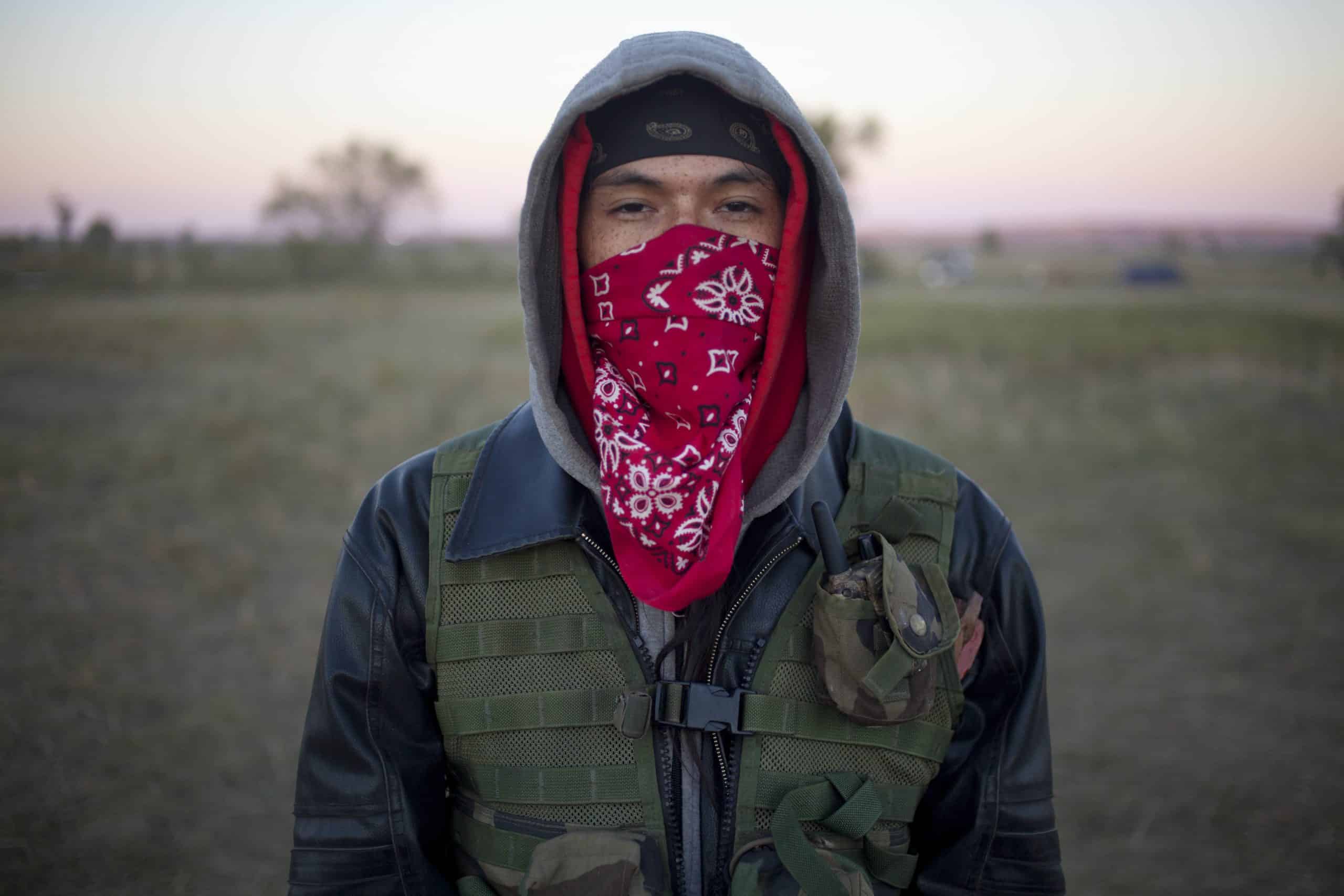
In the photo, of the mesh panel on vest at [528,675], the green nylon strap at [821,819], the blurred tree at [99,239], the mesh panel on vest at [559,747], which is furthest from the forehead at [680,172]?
the blurred tree at [99,239]

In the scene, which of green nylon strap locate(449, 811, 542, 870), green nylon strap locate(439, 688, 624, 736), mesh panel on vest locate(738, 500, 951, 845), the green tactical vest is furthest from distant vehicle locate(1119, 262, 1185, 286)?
green nylon strap locate(449, 811, 542, 870)

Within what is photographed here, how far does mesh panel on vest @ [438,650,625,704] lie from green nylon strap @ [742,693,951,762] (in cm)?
28

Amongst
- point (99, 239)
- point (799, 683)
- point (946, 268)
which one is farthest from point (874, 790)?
point (946, 268)

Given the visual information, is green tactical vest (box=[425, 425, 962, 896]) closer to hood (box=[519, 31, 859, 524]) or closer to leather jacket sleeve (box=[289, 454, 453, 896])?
leather jacket sleeve (box=[289, 454, 453, 896])

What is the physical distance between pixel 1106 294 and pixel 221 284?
28207 millimetres

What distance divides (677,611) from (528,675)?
337mm

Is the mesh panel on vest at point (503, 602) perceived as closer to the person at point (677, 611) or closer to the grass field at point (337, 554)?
the person at point (677, 611)

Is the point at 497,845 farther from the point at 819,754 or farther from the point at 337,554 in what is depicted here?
the point at 337,554

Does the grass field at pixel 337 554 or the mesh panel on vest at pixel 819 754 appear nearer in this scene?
the mesh panel on vest at pixel 819 754

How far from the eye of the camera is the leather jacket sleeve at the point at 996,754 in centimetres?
191

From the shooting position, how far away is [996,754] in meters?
1.94

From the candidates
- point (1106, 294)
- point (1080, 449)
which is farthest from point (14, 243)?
point (1106, 294)

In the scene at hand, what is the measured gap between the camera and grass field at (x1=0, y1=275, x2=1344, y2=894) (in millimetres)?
4078

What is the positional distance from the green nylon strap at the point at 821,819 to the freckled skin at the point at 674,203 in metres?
1.16
